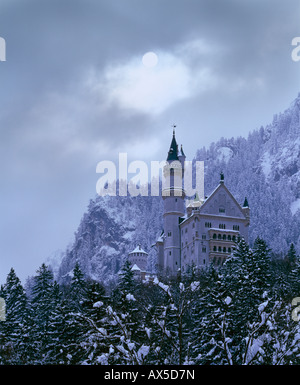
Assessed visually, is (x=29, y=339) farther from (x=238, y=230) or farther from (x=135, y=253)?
(x=135, y=253)

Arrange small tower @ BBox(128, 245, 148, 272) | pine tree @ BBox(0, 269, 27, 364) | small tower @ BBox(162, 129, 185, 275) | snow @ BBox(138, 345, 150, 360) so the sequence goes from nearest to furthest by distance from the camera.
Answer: snow @ BBox(138, 345, 150, 360) → pine tree @ BBox(0, 269, 27, 364) → small tower @ BBox(162, 129, 185, 275) → small tower @ BBox(128, 245, 148, 272)

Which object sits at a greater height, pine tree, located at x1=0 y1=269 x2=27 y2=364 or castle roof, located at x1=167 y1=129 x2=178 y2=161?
castle roof, located at x1=167 y1=129 x2=178 y2=161

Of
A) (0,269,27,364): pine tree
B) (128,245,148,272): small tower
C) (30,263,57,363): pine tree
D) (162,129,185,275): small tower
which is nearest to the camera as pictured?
(0,269,27,364): pine tree

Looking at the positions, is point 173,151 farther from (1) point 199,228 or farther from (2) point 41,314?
(2) point 41,314

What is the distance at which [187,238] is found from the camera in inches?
5576

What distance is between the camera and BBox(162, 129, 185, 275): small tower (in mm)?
142750

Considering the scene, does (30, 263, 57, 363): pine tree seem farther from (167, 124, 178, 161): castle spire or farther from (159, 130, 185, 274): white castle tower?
(167, 124, 178, 161): castle spire

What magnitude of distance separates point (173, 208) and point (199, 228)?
36.0 feet

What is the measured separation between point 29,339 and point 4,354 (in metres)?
6.72

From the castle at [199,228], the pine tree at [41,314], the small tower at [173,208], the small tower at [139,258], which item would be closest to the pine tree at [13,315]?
the pine tree at [41,314]

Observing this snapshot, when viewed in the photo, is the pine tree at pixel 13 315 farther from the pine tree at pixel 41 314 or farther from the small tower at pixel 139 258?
the small tower at pixel 139 258

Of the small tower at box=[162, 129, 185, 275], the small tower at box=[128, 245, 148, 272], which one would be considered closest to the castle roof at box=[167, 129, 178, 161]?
the small tower at box=[162, 129, 185, 275]

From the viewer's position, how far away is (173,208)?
146 meters
